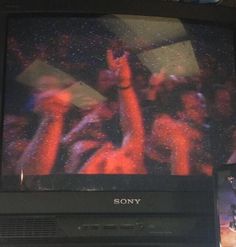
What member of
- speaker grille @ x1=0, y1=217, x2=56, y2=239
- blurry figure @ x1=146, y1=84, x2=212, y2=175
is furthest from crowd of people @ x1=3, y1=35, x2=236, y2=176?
speaker grille @ x1=0, y1=217, x2=56, y2=239

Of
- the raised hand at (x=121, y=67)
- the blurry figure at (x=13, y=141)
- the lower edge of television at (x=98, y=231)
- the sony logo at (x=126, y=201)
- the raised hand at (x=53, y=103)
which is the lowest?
the lower edge of television at (x=98, y=231)

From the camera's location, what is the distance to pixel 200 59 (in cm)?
147

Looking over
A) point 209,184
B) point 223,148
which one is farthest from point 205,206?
point 223,148

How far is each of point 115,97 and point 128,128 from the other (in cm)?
9

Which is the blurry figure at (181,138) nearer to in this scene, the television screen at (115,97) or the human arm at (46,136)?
the television screen at (115,97)

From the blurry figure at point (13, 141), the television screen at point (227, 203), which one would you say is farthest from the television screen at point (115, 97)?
the television screen at point (227, 203)

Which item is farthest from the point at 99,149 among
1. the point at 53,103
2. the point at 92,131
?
the point at 53,103

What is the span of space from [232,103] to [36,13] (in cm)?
59

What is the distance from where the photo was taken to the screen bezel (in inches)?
50.1

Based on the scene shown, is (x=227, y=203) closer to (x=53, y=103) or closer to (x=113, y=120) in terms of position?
(x=113, y=120)

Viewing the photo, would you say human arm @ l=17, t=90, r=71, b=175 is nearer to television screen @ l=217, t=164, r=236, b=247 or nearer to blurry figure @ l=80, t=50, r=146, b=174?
blurry figure @ l=80, t=50, r=146, b=174

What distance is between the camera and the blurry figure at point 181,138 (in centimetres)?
135

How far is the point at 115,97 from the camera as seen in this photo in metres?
1.39

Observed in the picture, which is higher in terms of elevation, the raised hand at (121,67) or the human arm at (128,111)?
the raised hand at (121,67)
